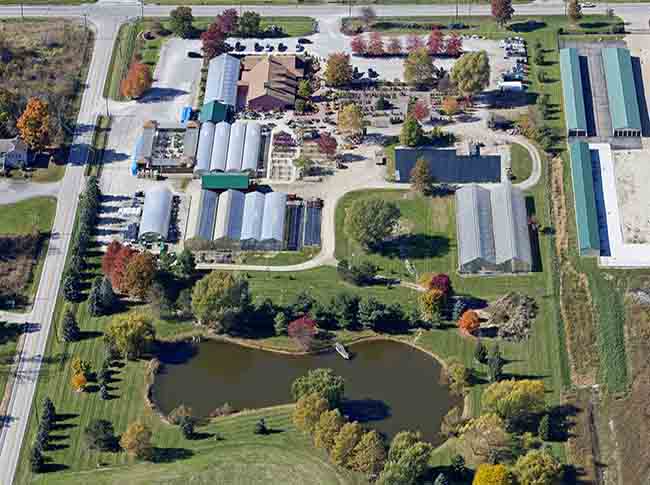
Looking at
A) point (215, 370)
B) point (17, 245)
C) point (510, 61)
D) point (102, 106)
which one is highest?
point (510, 61)

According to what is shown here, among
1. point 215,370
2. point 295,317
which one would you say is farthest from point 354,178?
point 215,370

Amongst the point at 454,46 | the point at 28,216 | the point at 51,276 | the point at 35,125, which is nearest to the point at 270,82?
the point at 454,46

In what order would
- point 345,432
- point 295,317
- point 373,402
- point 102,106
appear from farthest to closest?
point 102,106 < point 295,317 < point 373,402 < point 345,432

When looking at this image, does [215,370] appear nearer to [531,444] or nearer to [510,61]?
[531,444]

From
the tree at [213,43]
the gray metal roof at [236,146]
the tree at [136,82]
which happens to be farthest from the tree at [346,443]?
the tree at [213,43]

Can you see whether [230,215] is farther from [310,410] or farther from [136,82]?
[310,410]

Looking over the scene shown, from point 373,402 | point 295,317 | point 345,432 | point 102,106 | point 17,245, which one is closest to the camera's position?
point 345,432

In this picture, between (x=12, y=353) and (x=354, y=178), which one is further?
(x=354, y=178)
